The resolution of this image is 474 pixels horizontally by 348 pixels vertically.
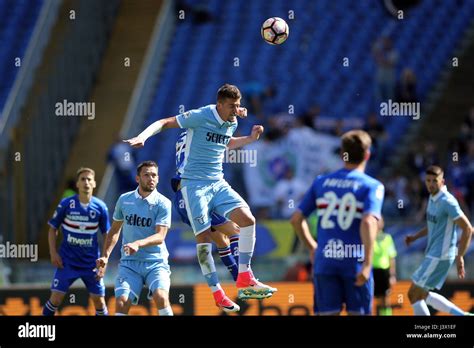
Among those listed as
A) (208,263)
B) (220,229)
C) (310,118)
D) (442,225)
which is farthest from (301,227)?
(310,118)

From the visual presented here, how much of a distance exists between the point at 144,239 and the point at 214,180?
0.98 m

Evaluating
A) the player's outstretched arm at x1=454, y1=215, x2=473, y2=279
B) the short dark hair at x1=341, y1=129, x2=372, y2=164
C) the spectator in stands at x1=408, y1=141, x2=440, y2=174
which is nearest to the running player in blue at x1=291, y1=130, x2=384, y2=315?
the short dark hair at x1=341, y1=129, x2=372, y2=164

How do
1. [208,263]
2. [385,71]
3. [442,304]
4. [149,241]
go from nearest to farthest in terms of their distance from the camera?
[149,241] < [208,263] < [442,304] < [385,71]

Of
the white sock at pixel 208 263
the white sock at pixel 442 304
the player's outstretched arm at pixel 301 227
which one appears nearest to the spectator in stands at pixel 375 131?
the white sock at pixel 442 304

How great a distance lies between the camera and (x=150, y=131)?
1240 centimetres

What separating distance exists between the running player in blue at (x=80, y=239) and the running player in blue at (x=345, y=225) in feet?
13.0

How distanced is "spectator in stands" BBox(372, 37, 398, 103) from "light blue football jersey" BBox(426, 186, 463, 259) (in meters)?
8.66

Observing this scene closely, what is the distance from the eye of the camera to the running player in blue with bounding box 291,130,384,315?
10781 millimetres

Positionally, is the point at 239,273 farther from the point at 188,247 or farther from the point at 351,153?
the point at 188,247

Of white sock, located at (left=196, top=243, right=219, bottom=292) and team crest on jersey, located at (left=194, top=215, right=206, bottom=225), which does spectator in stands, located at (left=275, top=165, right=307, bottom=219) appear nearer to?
white sock, located at (left=196, top=243, right=219, bottom=292)

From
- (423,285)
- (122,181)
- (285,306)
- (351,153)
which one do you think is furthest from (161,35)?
(351,153)

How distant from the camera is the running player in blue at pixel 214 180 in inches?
515

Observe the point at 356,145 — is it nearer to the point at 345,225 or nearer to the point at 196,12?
the point at 345,225

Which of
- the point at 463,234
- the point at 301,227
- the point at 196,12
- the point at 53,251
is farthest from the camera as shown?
the point at 196,12
